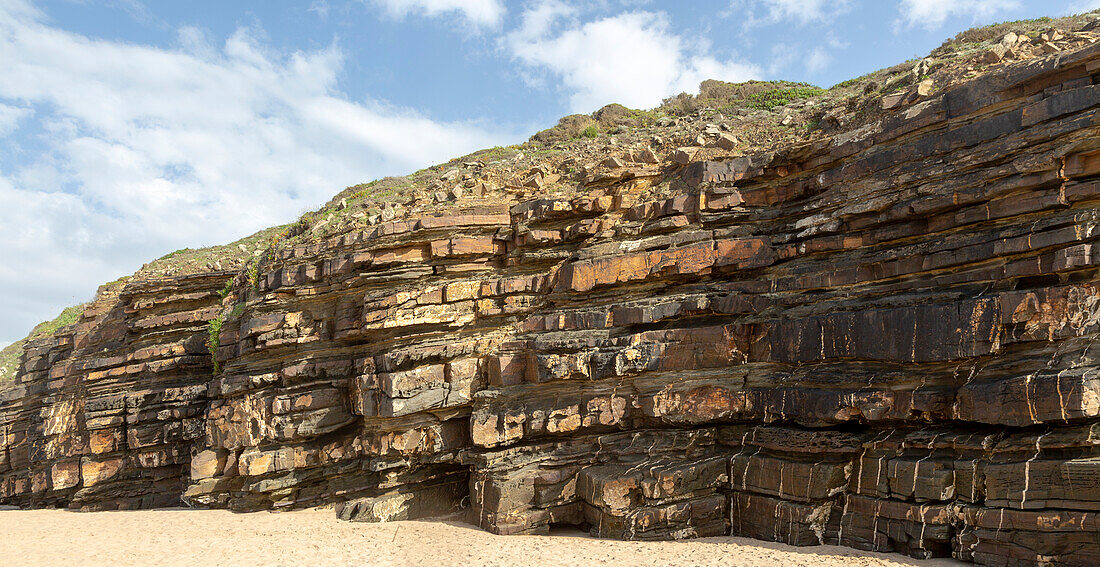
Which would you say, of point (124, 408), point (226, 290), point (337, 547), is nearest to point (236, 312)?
point (226, 290)

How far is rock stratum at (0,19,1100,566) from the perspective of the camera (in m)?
10.8

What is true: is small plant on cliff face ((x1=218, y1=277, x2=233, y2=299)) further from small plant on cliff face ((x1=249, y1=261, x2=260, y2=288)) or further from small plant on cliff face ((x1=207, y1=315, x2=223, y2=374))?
small plant on cliff face ((x1=249, y1=261, x2=260, y2=288))

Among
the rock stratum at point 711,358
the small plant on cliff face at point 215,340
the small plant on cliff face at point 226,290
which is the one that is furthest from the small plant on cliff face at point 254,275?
the small plant on cliff face at point 226,290

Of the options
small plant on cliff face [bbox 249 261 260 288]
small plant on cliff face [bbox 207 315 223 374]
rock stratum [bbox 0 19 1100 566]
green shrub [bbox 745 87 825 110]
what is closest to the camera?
rock stratum [bbox 0 19 1100 566]

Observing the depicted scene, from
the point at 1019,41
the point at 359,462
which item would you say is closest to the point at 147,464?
the point at 359,462

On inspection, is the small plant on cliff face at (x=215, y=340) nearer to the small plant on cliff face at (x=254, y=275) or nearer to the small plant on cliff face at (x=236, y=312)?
the small plant on cliff face at (x=236, y=312)

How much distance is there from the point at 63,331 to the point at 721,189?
34706mm

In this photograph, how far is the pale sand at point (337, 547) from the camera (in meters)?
12.0

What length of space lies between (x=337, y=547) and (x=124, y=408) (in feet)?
49.5

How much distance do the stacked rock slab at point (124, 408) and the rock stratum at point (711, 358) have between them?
0.55ft

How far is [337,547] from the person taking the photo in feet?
46.9

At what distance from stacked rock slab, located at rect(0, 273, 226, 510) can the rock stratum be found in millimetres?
167

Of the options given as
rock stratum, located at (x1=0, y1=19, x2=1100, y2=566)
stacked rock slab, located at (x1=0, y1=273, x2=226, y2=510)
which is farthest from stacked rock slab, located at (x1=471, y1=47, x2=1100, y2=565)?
stacked rock slab, located at (x1=0, y1=273, x2=226, y2=510)

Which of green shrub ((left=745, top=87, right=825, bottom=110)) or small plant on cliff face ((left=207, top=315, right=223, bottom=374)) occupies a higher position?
green shrub ((left=745, top=87, right=825, bottom=110))
